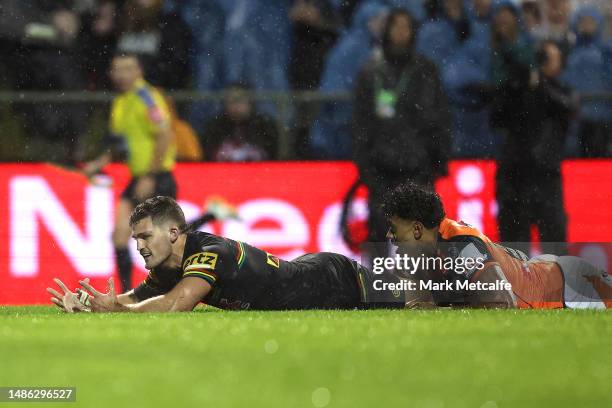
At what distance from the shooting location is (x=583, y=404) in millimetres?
3664

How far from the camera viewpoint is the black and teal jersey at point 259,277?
7.00 metres

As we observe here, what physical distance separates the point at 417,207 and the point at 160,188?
3152 millimetres

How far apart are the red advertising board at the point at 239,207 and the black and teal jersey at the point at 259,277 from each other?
1.87 metres

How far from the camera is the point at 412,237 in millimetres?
7266

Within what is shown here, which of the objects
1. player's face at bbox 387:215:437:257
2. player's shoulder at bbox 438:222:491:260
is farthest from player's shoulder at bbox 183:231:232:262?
player's shoulder at bbox 438:222:491:260

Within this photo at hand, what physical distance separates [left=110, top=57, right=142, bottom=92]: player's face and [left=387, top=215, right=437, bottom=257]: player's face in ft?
11.4

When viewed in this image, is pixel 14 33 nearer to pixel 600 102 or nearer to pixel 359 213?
pixel 359 213

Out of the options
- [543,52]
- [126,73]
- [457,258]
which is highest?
[543,52]

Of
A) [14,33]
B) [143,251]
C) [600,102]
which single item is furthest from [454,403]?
[14,33]

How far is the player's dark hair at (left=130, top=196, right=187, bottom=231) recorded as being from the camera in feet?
23.4

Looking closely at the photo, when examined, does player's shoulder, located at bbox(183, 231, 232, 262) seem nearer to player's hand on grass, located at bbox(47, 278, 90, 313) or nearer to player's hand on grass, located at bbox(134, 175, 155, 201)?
player's hand on grass, located at bbox(47, 278, 90, 313)

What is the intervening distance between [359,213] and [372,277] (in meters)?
2.02

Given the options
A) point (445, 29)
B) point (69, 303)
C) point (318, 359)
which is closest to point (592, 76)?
point (445, 29)

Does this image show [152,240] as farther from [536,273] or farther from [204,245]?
[536,273]
